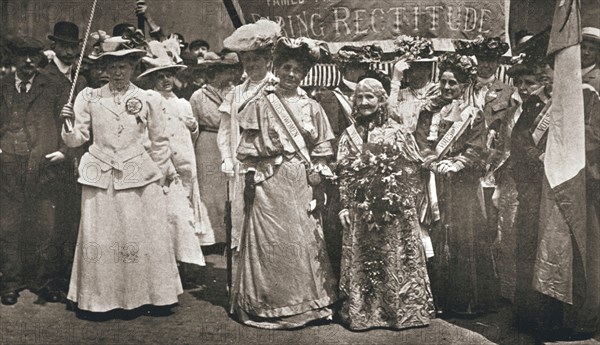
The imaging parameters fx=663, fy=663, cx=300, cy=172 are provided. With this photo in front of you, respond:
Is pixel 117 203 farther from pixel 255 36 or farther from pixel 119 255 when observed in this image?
pixel 255 36

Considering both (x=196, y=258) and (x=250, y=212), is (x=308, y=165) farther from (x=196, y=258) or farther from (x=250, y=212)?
(x=196, y=258)

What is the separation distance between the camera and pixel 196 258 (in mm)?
5570

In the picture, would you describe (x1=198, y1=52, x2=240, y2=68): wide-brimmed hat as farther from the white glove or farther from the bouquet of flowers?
the bouquet of flowers

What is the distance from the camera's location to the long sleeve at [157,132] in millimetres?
5070

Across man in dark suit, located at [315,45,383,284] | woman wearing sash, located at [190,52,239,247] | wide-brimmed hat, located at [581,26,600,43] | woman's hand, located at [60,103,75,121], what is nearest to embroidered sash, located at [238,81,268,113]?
man in dark suit, located at [315,45,383,284]

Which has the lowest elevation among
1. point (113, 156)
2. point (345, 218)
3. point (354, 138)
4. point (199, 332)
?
point (199, 332)

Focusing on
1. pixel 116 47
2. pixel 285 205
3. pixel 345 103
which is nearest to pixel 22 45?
pixel 116 47

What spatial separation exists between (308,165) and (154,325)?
162cm

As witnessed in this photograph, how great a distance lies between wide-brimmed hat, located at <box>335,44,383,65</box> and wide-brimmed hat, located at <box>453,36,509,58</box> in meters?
0.62

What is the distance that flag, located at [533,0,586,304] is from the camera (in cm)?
449

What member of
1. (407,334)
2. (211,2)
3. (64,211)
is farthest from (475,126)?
(64,211)

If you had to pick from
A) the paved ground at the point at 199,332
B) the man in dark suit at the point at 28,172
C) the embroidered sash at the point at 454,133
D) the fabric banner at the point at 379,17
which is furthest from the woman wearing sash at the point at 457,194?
the man in dark suit at the point at 28,172

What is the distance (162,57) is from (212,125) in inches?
38.1

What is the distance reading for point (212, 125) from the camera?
6.29 meters
